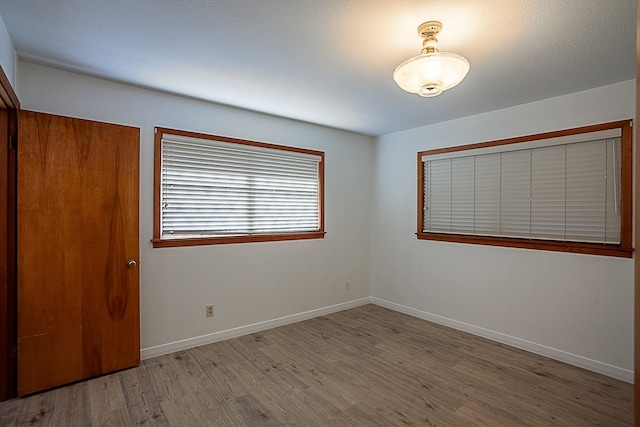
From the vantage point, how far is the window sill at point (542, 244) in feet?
8.87

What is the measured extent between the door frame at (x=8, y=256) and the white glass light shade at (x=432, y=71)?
269 centimetres

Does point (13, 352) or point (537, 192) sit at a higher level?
point (537, 192)

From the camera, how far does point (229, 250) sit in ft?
11.4

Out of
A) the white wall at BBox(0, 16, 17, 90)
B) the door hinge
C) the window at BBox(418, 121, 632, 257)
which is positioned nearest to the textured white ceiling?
the white wall at BBox(0, 16, 17, 90)

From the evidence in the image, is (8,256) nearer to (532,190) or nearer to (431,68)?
(431,68)

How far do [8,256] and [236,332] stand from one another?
2.04 m

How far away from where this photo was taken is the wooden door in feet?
7.73

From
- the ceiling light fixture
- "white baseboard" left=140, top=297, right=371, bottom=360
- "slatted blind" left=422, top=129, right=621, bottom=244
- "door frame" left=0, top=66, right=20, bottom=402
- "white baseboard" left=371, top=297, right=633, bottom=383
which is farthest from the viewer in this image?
"white baseboard" left=140, top=297, right=371, bottom=360

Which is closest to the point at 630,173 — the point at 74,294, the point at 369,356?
the point at 369,356

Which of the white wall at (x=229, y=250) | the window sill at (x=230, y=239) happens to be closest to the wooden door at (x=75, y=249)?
the white wall at (x=229, y=250)

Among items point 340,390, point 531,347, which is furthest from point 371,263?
point 340,390

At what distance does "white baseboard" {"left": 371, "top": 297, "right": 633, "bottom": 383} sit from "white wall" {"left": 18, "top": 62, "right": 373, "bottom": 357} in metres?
0.97

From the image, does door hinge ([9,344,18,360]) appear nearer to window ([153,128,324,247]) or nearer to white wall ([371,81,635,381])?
window ([153,128,324,247])

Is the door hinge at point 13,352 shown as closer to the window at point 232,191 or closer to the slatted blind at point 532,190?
the window at point 232,191
